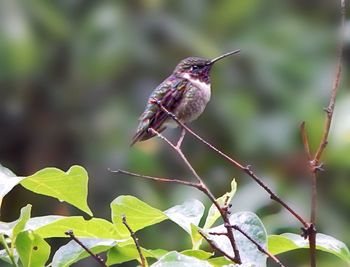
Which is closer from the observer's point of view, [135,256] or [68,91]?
[135,256]

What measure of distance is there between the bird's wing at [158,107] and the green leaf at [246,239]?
585 millimetres

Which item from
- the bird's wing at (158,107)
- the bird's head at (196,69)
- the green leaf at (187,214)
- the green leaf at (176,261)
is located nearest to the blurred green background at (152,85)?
the bird's head at (196,69)

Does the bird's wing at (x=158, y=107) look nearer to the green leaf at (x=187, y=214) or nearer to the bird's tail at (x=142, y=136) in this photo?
the bird's tail at (x=142, y=136)

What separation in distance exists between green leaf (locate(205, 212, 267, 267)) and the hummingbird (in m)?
0.56

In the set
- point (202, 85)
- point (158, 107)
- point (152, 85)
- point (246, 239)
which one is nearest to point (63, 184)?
point (246, 239)

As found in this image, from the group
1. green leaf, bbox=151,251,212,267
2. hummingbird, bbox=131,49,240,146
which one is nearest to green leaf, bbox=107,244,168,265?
green leaf, bbox=151,251,212,267

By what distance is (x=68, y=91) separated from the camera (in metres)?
2.88

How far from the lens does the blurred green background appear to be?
2369 mm

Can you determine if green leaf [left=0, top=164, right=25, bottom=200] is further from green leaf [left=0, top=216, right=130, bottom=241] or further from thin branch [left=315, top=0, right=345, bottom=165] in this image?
thin branch [left=315, top=0, right=345, bottom=165]

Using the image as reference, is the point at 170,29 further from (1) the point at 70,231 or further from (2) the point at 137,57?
(1) the point at 70,231

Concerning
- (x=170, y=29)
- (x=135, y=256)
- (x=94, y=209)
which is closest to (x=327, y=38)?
(x=170, y=29)

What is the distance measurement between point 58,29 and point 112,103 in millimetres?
293

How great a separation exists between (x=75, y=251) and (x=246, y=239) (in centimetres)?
13

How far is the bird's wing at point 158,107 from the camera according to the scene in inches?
52.4
